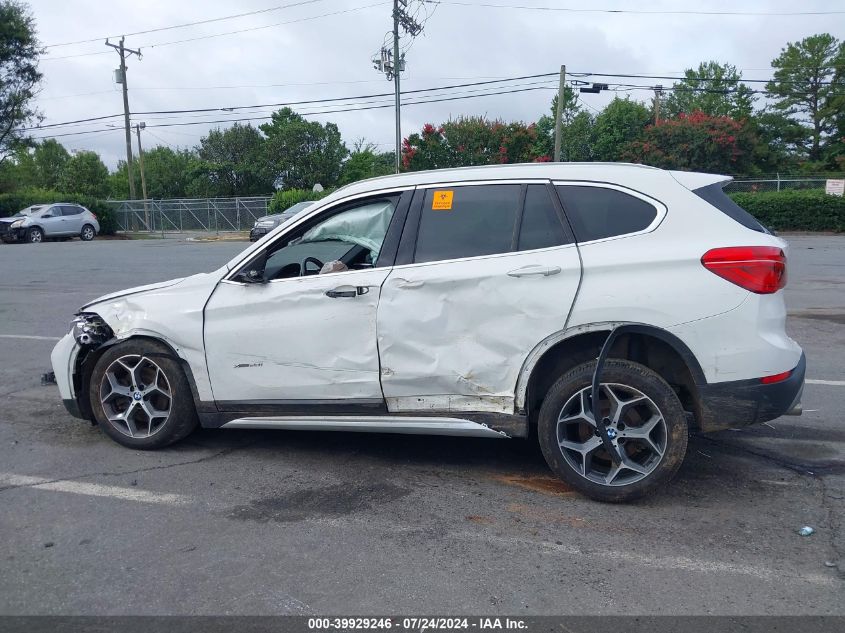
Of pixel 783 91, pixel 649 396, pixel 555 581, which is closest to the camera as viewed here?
pixel 555 581

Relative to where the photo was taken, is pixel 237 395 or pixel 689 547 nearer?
pixel 689 547

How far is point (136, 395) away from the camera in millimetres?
5191

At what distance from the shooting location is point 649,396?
4.22 meters

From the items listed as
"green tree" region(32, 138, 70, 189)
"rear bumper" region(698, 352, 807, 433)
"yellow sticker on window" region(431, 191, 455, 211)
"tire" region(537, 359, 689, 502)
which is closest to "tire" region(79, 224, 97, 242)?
"yellow sticker on window" region(431, 191, 455, 211)

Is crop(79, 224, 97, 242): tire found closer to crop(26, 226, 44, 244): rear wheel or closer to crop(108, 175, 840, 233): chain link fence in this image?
crop(26, 226, 44, 244): rear wheel

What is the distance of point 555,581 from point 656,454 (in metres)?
1.13

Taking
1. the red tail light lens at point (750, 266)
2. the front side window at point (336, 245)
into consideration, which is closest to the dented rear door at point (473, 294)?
the front side window at point (336, 245)

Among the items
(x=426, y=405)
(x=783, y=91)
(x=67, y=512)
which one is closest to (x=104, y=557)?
(x=67, y=512)

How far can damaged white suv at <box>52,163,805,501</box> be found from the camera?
13.7 feet

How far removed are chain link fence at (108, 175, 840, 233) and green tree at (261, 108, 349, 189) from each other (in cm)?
1566

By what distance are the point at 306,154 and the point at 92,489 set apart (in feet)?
185

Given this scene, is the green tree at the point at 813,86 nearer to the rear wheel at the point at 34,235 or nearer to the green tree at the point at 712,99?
the green tree at the point at 712,99

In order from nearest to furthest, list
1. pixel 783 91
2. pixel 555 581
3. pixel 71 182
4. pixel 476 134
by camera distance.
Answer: pixel 555 581 → pixel 476 134 → pixel 783 91 → pixel 71 182

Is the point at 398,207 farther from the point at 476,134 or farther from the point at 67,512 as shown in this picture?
the point at 476,134
